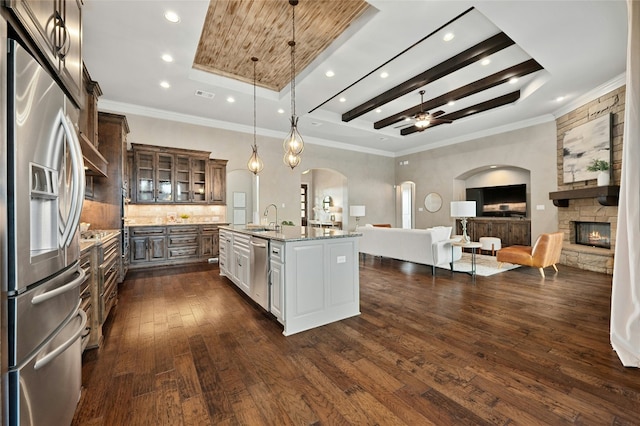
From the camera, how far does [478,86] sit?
5.37 metres

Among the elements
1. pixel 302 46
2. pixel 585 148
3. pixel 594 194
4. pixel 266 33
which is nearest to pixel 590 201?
pixel 594 194

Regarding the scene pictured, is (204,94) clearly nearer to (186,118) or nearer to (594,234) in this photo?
(186,118)

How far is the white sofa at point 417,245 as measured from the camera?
→ 5.17 m

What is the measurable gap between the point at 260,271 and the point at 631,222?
3317 mm

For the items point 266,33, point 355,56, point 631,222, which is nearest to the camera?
point 631,222

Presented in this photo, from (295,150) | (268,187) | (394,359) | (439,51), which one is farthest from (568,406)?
(268,187)

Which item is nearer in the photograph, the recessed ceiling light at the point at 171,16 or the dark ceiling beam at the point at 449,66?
the recessed ceiling light at the point at 171,16

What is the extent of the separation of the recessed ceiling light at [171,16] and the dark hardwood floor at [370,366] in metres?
3.46

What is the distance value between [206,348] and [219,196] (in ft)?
16.1

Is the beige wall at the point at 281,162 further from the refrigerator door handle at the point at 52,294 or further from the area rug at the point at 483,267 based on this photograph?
the refrigerator door handle at the point at 52,294

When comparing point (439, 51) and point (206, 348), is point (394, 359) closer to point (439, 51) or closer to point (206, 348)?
point (206, 348)

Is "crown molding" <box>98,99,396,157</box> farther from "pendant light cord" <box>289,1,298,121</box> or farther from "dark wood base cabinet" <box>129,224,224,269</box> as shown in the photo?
"dark wood base cabinet" <box>129,224,224,269</box>

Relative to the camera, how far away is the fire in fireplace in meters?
5.61

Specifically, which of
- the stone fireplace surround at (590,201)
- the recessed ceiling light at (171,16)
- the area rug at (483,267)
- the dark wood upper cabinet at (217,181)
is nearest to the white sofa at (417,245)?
the area rug at (483,267)
